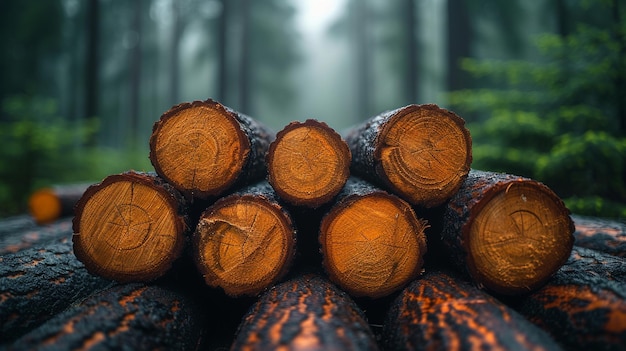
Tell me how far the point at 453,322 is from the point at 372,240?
656 mm

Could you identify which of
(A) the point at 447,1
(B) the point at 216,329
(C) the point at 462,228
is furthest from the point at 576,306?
(A) the point at 447,1

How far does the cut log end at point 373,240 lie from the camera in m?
2.15

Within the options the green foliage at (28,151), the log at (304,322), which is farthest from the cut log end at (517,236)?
the green foliage at (28,151)

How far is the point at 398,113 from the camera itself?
2229 millimetres

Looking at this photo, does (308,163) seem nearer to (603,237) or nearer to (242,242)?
(242,242)

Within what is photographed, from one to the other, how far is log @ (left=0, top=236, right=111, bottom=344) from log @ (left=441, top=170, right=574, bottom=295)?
2673 mm

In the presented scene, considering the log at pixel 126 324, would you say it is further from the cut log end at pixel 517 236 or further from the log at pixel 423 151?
the cut log end at pixel 517 236

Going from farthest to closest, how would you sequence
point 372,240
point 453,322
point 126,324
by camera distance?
point 372,240
point 126,324
point 453,322

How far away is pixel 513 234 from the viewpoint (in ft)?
6.53

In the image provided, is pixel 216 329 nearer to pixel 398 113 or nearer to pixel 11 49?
pixel 398 113

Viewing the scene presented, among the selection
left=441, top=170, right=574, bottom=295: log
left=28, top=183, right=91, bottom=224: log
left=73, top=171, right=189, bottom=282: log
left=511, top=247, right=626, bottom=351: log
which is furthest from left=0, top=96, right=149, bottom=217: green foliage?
left=511, top=247, right=626, bottom=351: log

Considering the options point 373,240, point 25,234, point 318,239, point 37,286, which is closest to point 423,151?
point 373,240

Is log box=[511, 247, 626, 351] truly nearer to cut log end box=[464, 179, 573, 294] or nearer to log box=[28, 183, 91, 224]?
cut log end box=[464, 179, 573, 294]

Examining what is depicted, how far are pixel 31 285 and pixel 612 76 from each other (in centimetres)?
690
